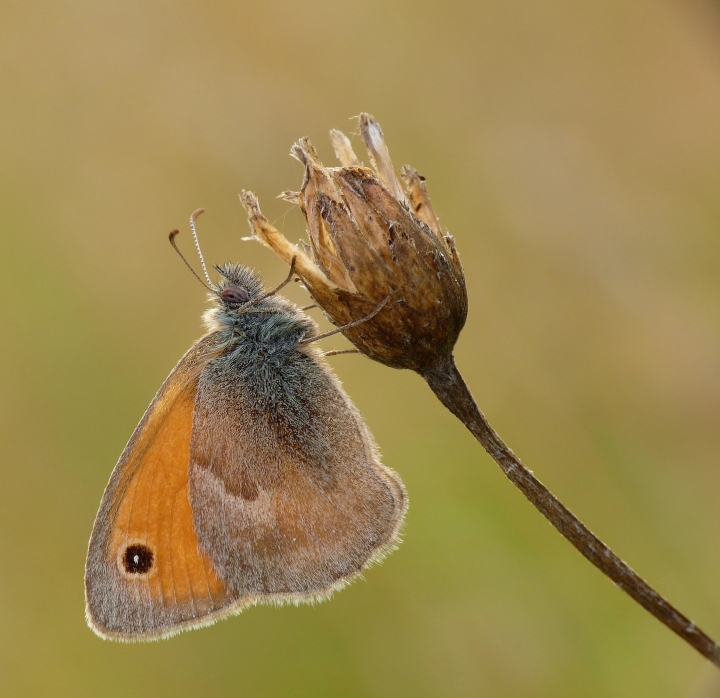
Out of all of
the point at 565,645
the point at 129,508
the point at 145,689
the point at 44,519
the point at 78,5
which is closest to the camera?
the point at 129,508

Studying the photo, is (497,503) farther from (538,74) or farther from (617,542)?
(538,74)

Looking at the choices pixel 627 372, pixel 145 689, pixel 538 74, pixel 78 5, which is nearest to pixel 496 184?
pixel 538 74

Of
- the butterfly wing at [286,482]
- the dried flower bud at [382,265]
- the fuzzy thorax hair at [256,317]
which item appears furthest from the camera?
the fuzzy thorax hair at [256,317]

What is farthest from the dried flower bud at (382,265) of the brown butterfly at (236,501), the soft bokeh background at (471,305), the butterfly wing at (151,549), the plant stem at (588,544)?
the soft bokeh background at (471,305)

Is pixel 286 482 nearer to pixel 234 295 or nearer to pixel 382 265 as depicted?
pixel 234 295

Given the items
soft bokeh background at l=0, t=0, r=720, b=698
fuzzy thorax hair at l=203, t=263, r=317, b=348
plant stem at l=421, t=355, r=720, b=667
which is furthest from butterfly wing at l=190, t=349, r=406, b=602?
plant stem at l=421, t=355, r=720, b=667

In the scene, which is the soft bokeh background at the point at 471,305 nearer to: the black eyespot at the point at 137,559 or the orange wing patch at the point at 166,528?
the orange wing patch at the point at 166,528

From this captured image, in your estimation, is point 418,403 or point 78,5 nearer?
point 418,403

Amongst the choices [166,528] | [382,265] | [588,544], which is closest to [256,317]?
[166,528]
